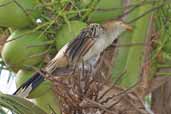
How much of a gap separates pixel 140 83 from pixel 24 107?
0.74 feet

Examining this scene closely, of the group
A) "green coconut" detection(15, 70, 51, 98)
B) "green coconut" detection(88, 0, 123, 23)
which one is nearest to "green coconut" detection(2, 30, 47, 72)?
"green coconut" detection(15, 70, 51, 98)

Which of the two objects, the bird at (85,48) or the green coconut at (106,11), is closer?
the bird at (85,48)

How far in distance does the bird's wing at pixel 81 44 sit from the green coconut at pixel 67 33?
0.05m

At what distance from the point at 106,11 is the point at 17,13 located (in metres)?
0.20

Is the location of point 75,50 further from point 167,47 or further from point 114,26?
point 167,47

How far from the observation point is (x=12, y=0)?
1.36 m

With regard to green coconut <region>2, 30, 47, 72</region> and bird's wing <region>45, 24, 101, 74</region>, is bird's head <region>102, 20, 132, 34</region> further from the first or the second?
green coconut <region>2, 30, 47, 72</region>

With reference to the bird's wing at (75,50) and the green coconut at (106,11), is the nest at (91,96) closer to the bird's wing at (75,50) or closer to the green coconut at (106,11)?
the bird's wing at (75,50)

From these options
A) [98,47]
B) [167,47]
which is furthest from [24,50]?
[167,47]

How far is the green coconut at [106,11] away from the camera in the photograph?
136 cm

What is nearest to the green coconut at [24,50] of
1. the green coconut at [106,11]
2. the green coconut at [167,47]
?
the green coconut at [106,11]

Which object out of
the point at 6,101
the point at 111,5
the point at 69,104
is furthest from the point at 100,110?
the point at 111,5

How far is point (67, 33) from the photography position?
137 cm

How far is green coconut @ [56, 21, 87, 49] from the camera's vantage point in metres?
1.36
